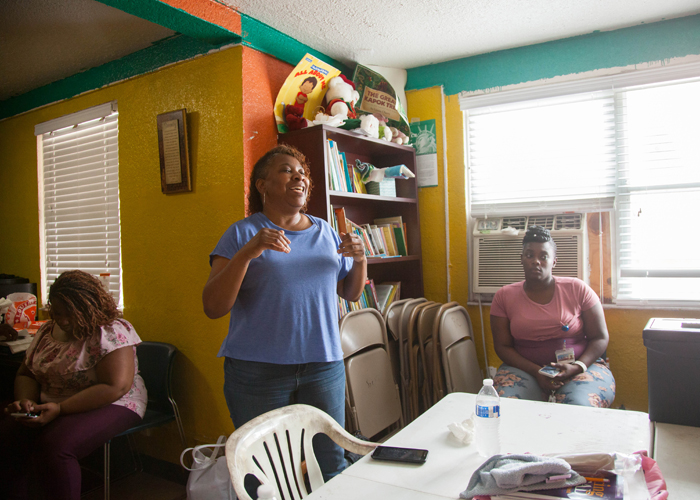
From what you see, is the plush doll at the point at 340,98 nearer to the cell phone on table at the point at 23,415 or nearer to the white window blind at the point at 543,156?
the white window blind at the point at 543,156

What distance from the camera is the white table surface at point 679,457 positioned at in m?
1.05

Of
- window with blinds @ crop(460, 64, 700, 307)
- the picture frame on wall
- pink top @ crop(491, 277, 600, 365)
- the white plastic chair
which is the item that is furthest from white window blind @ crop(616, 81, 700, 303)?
the picture frame on wall

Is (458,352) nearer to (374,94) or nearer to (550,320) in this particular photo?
(550,320)

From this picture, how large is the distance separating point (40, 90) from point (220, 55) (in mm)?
2020

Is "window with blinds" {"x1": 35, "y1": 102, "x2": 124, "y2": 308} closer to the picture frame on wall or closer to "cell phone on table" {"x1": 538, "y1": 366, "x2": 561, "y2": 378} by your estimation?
the picture frame on wall

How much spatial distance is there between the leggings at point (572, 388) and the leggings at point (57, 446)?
6.07ft

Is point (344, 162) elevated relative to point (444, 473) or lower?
elevated

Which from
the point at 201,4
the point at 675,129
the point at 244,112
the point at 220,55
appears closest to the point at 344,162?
the point at 244,112

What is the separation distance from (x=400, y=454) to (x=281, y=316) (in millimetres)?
619

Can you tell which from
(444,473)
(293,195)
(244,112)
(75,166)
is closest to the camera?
(444,473)

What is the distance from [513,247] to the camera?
3082 millimetres

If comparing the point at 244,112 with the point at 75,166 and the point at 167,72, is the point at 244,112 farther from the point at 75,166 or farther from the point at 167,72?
the point at 75,166

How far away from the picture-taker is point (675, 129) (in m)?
2.75

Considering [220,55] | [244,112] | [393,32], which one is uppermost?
[393,32]
